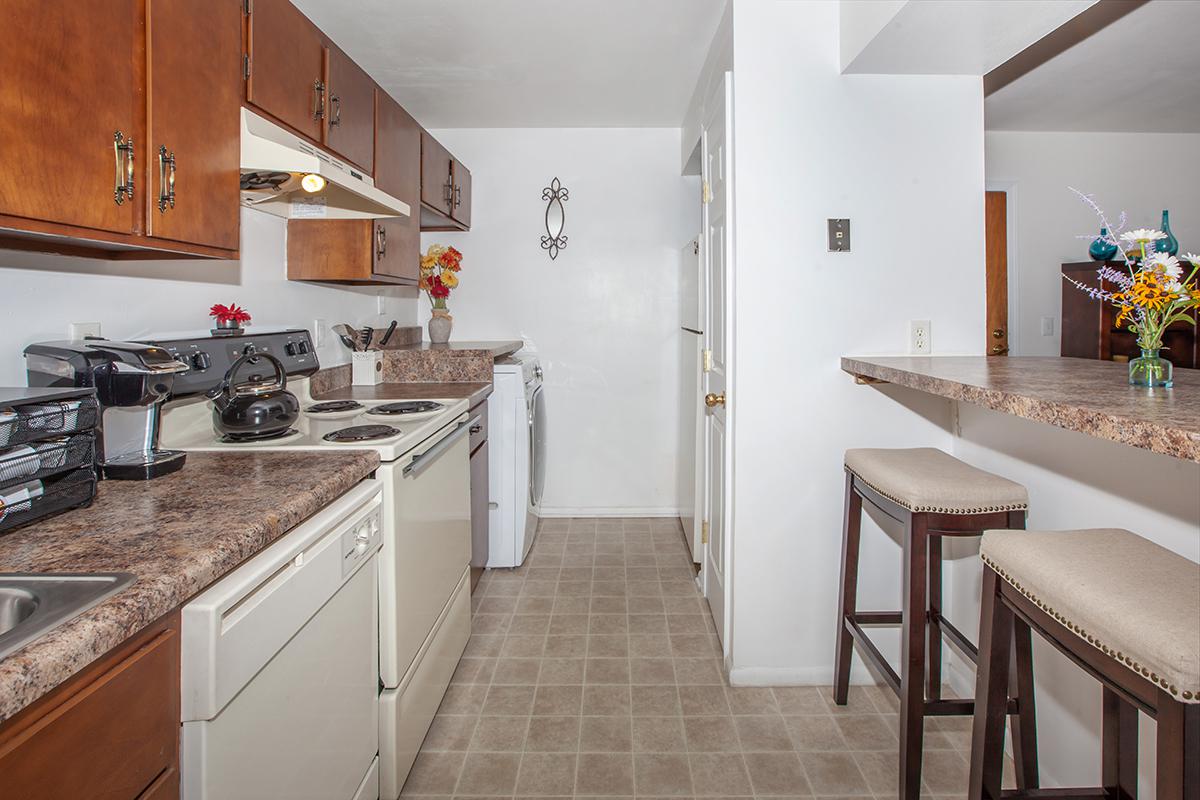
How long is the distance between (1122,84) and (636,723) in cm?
366

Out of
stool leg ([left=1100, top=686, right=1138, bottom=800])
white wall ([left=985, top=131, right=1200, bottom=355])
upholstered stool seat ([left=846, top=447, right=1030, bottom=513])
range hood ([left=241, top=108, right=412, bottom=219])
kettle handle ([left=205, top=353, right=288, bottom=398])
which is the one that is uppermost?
white wall ([left=985, top=131, right=1200, bottom=355])

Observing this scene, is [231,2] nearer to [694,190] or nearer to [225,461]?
[225,461]

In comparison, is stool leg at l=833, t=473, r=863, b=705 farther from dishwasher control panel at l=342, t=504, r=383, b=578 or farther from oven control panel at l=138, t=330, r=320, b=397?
oven control panel at l=138, t=330, r=320, b=397

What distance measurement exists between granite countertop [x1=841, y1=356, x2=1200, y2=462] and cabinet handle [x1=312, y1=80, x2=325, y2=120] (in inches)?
74.0

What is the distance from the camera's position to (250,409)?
1.72 m

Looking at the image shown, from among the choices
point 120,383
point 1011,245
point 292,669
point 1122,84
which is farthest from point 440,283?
point 1122,84

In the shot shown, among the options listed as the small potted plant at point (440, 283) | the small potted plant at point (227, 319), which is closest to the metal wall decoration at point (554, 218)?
the small potted plant at point (440, 283)

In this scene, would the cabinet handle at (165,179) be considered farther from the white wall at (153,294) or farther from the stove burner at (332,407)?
the stove burner at (332,407)

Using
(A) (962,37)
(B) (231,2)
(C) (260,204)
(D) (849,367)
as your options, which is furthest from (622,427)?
(B) (231,2)

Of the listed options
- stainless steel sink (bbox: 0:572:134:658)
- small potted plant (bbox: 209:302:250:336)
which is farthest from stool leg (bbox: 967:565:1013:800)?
small potted plant (bbox: 209:302:250:336)

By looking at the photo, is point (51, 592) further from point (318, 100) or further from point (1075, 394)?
point (318, 100)

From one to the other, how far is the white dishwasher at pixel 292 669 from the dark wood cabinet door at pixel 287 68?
A: 1119 millimetres

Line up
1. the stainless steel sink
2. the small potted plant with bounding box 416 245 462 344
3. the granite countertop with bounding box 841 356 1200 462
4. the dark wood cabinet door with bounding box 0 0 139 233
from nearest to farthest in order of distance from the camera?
the stainless steel sink
the granite countertop with bounding box 841 356 1200 462
the dark wood cabinet door with bounding box 0 0 139 233
the small potted plant with bounding box 416 245 462 344

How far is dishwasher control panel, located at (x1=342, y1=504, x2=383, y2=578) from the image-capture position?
144 cm
